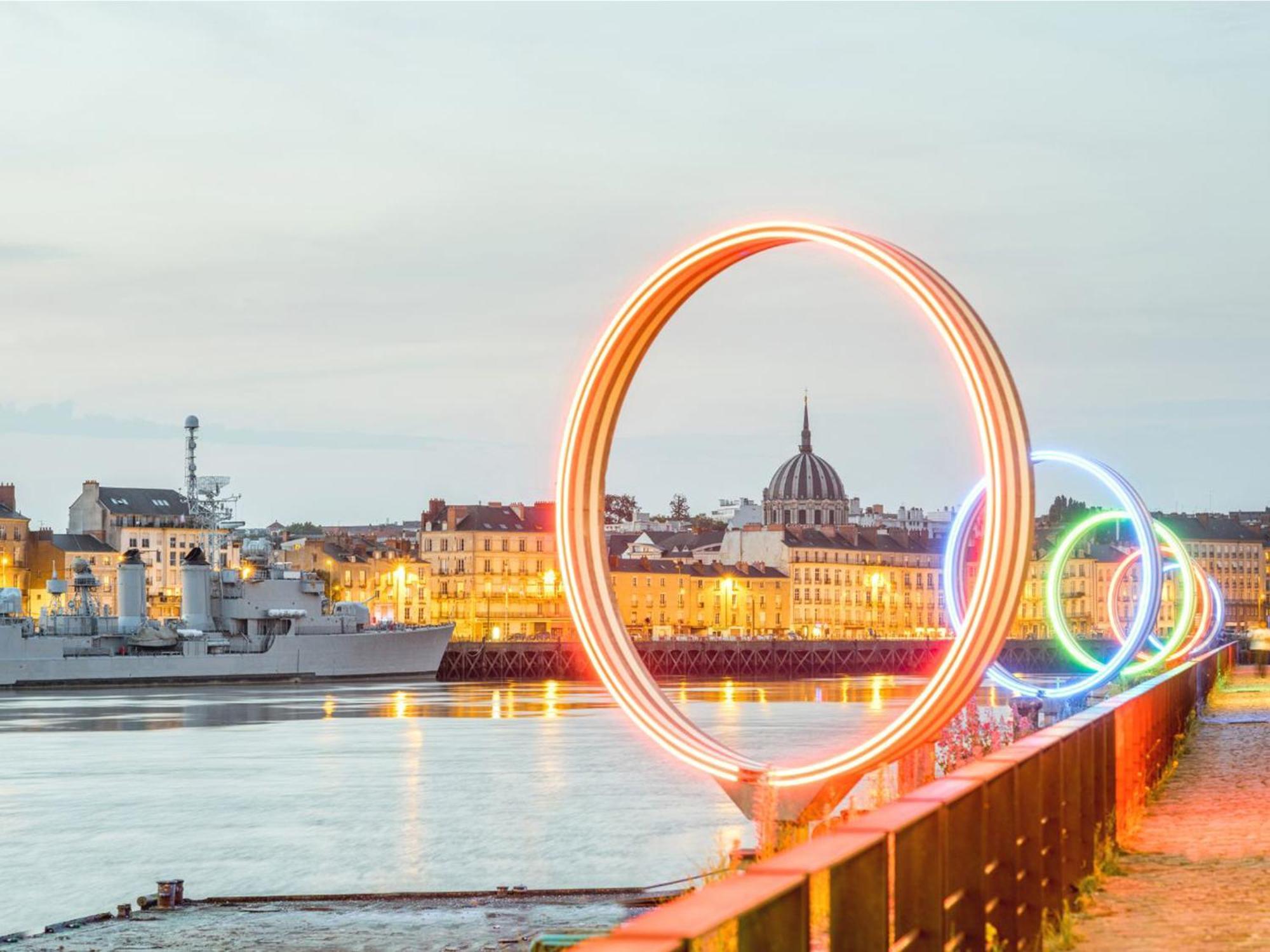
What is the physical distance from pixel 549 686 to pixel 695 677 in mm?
17345

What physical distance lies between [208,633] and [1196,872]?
97003mm

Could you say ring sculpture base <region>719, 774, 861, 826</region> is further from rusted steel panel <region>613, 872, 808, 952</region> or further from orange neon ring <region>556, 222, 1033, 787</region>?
rusted steel panel <region>613, 872, 808, 952</region>

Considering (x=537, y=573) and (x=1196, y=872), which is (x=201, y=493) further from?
(x=1196, y=872)

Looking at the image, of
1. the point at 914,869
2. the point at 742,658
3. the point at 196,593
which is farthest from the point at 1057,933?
the point at 742,658

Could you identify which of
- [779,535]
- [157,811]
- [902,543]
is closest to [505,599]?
[779,535]

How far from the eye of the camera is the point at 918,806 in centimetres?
756

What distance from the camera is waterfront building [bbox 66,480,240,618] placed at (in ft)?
552

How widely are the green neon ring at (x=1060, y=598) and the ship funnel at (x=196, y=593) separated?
72.8m

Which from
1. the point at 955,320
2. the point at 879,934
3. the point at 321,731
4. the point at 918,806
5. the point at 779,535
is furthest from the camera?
the point at 779,535

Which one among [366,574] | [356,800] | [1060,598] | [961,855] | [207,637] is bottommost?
[356,800]

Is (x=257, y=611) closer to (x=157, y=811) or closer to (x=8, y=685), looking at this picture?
(x=8, y=685)

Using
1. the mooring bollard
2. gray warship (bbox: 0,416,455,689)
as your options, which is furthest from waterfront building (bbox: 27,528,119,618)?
the mooring bollard

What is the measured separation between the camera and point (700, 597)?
171 meters

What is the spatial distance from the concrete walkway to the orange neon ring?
1.74 metres
